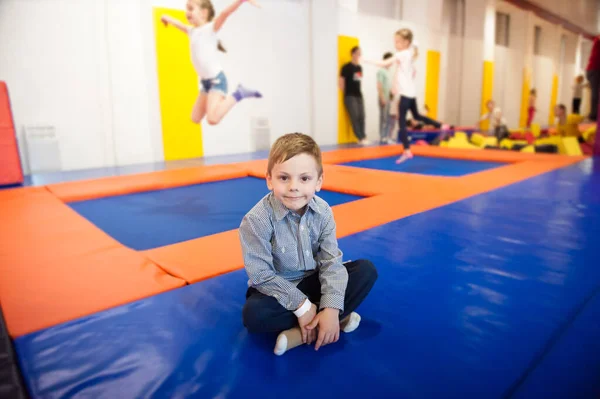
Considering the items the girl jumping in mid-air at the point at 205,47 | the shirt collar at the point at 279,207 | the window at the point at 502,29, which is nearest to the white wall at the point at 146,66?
the girl jumping in mid-air at the point at 205,47

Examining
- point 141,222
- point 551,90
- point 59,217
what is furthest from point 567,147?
point 551,90

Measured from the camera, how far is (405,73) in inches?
178

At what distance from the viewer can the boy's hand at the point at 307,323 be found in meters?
1.19

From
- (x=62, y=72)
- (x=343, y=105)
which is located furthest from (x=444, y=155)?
(x=62, y=72)

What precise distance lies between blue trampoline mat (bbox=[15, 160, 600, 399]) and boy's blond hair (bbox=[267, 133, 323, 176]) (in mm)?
524

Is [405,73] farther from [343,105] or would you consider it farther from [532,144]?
[532,144]

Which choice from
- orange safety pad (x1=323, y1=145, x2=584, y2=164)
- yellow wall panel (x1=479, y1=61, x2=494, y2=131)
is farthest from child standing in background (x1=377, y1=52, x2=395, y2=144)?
yellow wall panel (x1=479, y1=61, x2=494, y2=131)

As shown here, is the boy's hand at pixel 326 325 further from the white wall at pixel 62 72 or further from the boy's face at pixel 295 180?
the white wall at pixel 62 72

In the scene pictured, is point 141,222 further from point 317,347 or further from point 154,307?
point 317,347

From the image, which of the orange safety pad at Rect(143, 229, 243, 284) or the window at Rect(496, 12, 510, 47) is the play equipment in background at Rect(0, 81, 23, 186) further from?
the window at Rect(496, 12, 510, 47)

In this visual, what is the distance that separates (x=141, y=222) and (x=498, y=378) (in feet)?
7.34

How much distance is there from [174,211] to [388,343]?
6.84 ft

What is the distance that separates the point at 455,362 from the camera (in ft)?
3.69

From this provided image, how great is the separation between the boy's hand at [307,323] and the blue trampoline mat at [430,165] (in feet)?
11.0
